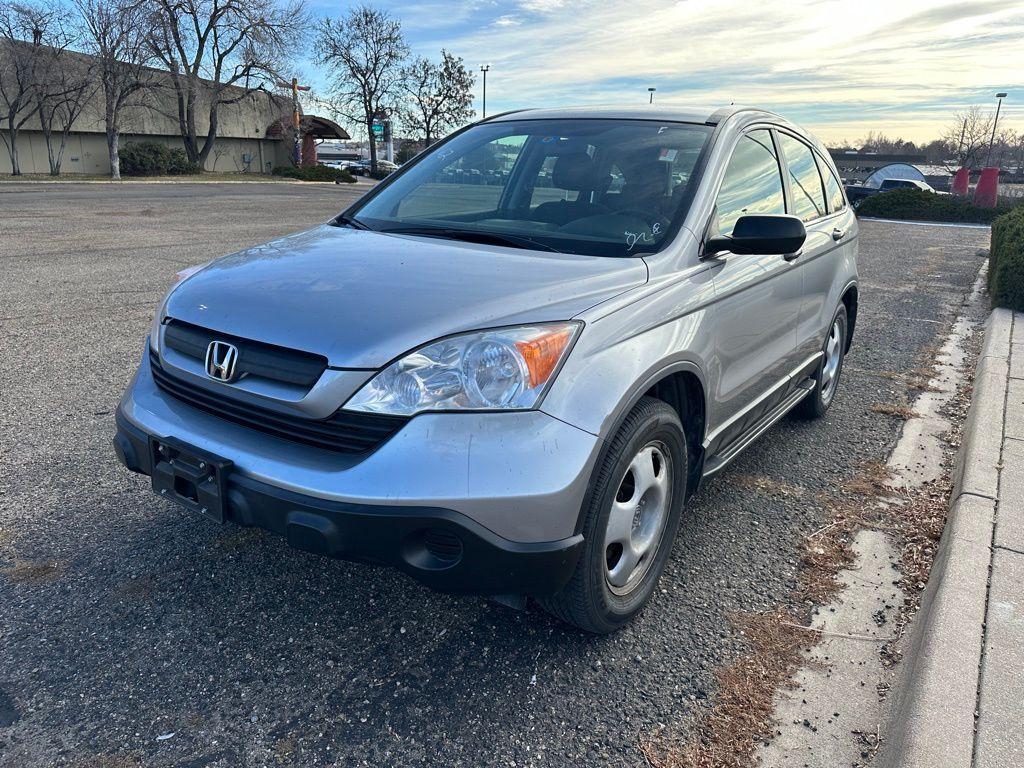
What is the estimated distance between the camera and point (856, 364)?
666cm

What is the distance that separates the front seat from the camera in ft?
10.5

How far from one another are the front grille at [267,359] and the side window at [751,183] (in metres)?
1.81

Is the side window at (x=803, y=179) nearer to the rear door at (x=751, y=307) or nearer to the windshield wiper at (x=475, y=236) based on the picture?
the rear door at (x=751, y=307)

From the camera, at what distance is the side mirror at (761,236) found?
2.94 metres

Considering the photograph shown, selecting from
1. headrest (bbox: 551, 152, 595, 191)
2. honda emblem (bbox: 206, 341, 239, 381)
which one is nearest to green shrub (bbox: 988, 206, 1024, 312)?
headrest (bbox: 551, 152, 595, 191)

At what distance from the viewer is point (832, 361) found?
5125mm

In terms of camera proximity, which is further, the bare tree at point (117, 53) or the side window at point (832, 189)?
the bare tree at point (117, 53)

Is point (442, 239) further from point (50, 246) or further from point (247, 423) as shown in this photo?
point (50, 246)

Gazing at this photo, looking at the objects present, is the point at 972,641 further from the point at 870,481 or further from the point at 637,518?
the point at 870,481

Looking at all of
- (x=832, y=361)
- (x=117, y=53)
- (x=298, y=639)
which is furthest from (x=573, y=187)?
(x=117, y=53)

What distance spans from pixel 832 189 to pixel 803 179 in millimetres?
727

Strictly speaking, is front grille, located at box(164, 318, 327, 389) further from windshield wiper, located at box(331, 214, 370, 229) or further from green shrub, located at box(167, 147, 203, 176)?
green shrub, located at box(167, 147, 203, 176)

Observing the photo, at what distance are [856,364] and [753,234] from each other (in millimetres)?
4251

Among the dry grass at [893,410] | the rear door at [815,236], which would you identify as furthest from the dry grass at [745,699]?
the dry grass at [893,410]
